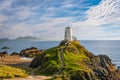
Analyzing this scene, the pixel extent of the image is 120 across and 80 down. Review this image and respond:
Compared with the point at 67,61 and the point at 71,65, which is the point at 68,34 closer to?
the point at 67,61

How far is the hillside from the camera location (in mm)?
68500

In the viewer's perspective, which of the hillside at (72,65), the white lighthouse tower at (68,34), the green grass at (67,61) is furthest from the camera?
the white lighthouse tower at (68,34)

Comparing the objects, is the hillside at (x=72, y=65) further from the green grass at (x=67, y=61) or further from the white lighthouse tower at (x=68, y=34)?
the white lighthouse tower at (x=68, y=34)

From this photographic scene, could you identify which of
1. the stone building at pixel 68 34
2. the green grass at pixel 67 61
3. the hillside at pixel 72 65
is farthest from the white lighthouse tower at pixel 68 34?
the green grass at pixel 67 61

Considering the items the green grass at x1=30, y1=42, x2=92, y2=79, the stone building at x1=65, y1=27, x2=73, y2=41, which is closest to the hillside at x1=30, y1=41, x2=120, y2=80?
the green grass at x1=30, y1=42, x2=92, y2=79

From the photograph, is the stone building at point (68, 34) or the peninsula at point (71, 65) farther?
the stone building at point (68, 34)

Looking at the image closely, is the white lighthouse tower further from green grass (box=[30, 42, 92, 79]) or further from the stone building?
green grass (box=[30, 42, 92, 79])

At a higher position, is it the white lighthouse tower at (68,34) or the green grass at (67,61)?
the white lighthouse tower at (68,34)

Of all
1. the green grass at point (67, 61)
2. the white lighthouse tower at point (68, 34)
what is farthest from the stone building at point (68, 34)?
the green grass at point (67, 61)

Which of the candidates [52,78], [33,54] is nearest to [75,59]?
[52,78]

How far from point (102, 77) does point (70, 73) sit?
31.2 ft

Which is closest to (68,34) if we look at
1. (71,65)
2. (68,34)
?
(68,34)

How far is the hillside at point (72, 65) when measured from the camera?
225ft

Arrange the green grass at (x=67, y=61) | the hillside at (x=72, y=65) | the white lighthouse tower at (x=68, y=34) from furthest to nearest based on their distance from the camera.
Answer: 1. the white lighthouse tower at (x=68, y=34)
2. the green grass at (x=67, y=61)
3. the hillside at (x=72, y=65)
